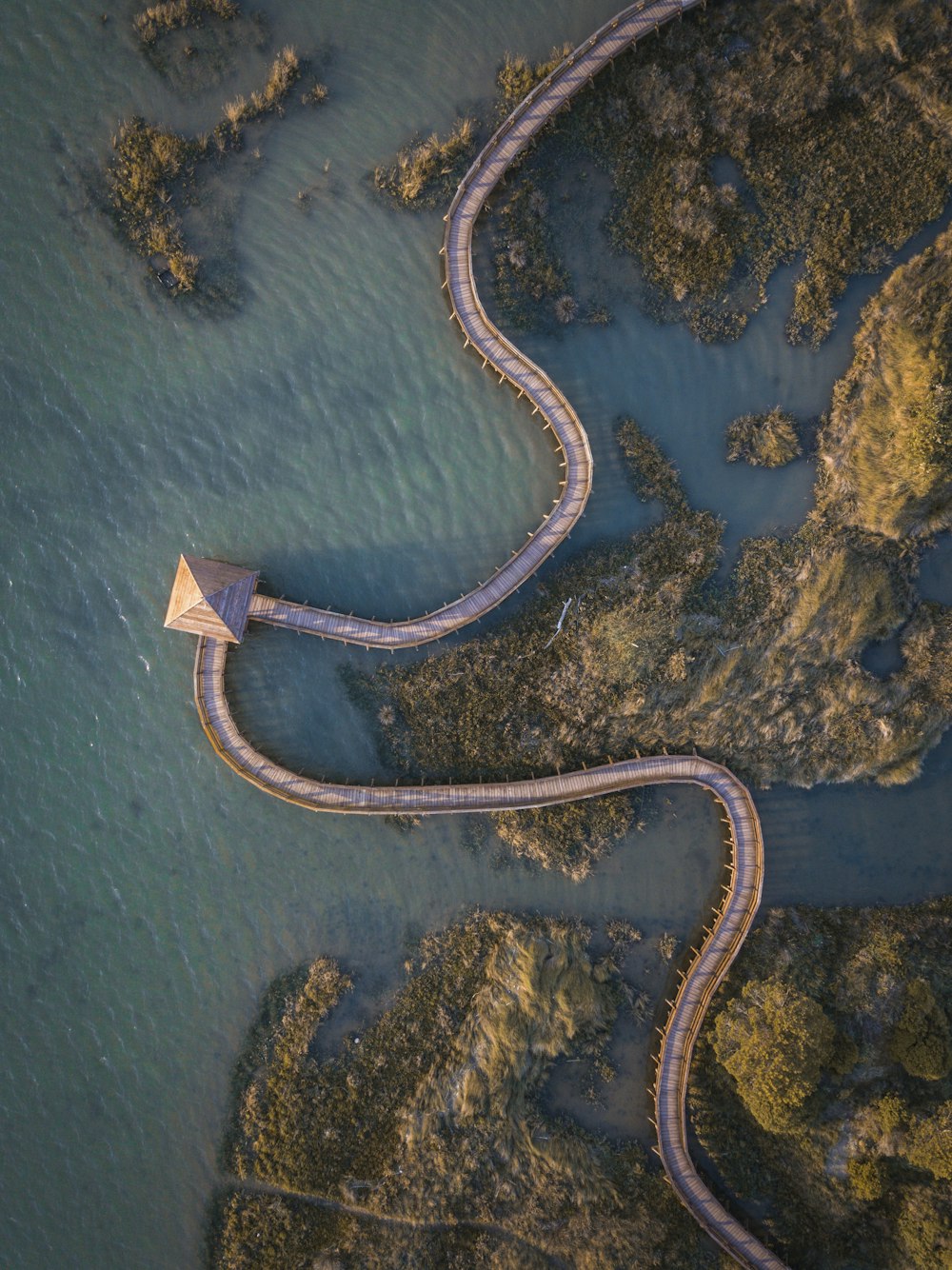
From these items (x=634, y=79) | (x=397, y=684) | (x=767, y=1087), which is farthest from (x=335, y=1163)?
(x=634, y=79)

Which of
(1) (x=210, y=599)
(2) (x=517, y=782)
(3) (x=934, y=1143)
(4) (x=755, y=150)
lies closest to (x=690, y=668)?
(2) (x=517, y=782)

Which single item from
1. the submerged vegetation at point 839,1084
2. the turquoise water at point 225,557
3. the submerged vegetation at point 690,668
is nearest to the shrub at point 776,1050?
the submerged vegetation at point 839,1084

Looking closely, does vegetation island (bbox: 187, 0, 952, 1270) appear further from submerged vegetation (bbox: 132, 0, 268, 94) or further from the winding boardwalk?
submerged vegetation (bbox: 132, 0, 268, 94)

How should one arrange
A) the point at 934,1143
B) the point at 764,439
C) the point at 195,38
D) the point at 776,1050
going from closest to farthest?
the point at 934,1143 < the point at 776,1050 < the point at 195,38 < the point at 764,439

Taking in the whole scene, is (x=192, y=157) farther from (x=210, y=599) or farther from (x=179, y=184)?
(x=210, y=599)

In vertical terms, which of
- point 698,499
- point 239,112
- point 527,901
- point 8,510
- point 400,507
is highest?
point 239,112

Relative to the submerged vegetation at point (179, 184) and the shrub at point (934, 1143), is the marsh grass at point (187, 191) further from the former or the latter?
the shrub at point (934, 1143)

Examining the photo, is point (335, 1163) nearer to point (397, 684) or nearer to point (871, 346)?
point (397, 684)
